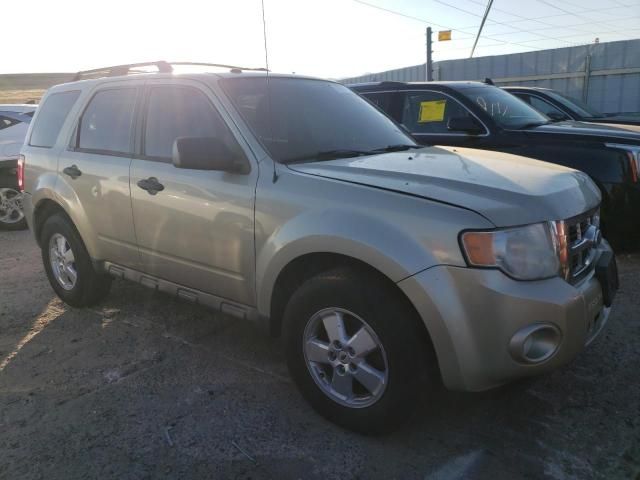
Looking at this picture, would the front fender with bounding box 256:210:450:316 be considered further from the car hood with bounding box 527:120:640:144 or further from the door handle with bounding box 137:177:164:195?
the car hood with bounding box 527:120:640:144

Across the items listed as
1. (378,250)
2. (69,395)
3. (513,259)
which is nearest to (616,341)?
(513,259)

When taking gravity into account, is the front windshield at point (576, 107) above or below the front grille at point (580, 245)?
above

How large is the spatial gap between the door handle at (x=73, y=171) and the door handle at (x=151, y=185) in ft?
2.79

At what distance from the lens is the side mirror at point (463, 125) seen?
5781 millimetres

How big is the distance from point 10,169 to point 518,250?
770cm

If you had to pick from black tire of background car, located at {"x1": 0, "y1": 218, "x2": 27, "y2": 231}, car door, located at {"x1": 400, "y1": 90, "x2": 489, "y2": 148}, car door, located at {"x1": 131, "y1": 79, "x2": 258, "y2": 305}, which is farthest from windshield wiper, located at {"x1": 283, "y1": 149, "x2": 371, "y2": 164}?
black tire of background car, located at {"x1": 0, "y1": 218, "x2": 27, "y2": 231}

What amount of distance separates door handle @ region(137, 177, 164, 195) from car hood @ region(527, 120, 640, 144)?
401 cm

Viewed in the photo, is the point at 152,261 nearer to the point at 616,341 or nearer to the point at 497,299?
the point at 497,299

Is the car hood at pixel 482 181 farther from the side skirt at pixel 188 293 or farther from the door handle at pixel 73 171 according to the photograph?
the door handle at pixel 73 171

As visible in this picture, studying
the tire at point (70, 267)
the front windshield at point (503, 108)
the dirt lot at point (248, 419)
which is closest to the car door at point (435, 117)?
the front windshield at point (503, 108)

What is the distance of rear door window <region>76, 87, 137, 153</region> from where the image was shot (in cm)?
393

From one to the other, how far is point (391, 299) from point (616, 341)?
2053 millimetres

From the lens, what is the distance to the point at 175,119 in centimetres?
362

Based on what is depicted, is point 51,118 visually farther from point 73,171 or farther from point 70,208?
point 70,208
